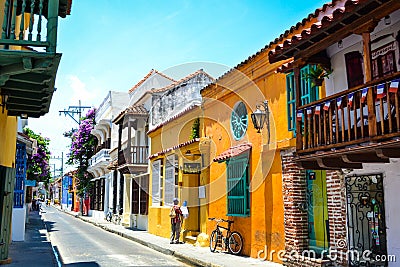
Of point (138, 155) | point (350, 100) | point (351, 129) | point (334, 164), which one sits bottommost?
point (334, 164)

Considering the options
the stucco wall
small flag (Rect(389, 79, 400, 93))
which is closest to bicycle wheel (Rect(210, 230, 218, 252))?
the stucco wall

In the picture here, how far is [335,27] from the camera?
7469mm

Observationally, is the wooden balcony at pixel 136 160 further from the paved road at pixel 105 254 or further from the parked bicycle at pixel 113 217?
the parked bicycle at pixel 113 217

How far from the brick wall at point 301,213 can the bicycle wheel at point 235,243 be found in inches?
96.2

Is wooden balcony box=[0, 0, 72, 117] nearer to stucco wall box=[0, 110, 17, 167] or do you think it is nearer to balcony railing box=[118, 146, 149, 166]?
stucco wall box=[0, 110, 17, 167]

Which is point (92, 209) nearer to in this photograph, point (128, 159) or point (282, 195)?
point (128, 159)

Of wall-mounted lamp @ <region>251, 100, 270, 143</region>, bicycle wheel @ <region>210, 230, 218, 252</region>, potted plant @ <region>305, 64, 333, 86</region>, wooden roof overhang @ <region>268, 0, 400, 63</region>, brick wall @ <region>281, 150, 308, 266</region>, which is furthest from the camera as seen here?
bicycle wheel @ <region>210, 230, 218, 252</region>

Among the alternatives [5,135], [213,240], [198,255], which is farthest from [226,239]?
[5,135]

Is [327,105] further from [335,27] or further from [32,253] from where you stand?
[32,253]

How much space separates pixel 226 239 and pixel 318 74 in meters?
6.24

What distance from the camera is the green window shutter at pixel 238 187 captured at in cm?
1241

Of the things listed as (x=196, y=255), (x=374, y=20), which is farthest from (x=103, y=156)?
(x=374, y=20)

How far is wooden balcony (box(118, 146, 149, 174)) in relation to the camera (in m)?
22.9

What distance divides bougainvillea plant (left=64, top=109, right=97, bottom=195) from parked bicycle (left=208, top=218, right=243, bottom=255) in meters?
28.3
